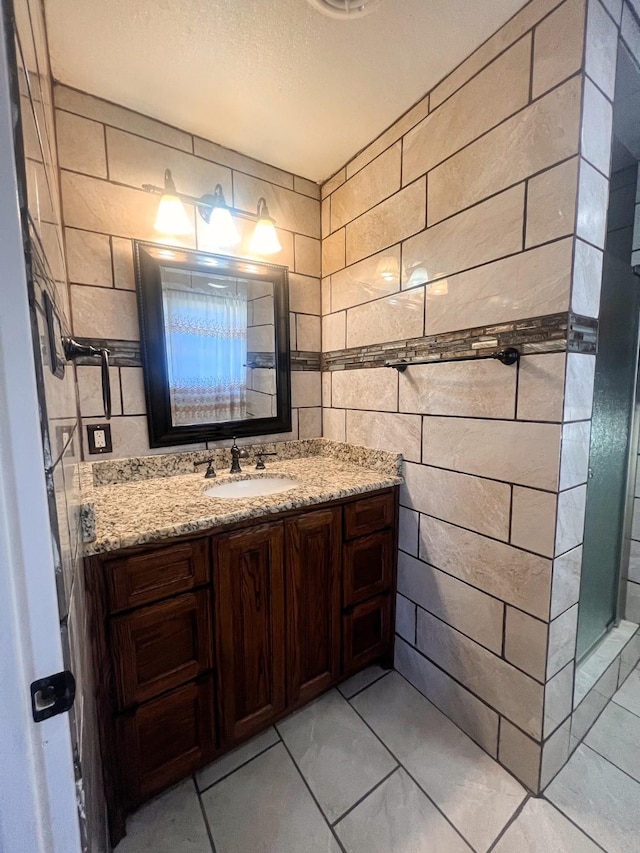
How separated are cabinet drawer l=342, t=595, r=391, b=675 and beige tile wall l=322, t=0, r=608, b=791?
0.29 ft

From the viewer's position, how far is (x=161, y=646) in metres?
0.99

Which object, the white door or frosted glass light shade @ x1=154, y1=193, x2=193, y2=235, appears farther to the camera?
frosted glass light shade @ x1=154, y1=193, x2=193, y2=235

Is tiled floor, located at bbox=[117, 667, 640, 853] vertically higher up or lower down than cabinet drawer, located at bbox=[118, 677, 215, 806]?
lower down

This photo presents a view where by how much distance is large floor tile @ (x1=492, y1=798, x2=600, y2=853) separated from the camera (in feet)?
3.09

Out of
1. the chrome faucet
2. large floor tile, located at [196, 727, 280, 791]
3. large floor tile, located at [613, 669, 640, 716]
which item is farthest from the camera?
the chrome faucet

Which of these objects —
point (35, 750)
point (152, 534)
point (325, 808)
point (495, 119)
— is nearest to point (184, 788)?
point (325, 808)

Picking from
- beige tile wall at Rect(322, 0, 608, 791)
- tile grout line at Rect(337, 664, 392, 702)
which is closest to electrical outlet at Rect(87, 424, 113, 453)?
beige tile wall at Rect(322, 0, 608, 791)

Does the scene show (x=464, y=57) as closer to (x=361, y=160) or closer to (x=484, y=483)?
(x=361, y=160)

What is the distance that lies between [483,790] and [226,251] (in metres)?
2.10

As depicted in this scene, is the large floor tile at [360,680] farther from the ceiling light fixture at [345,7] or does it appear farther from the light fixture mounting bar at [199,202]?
the ceiling light fixture at [345,7]

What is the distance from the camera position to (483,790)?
1081 mm

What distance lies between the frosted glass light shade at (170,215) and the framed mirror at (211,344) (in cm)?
7

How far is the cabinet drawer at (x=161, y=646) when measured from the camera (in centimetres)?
93

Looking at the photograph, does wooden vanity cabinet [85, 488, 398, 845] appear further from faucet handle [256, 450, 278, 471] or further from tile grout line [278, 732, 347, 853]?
faucet handle [256, 450, 278, 471]
